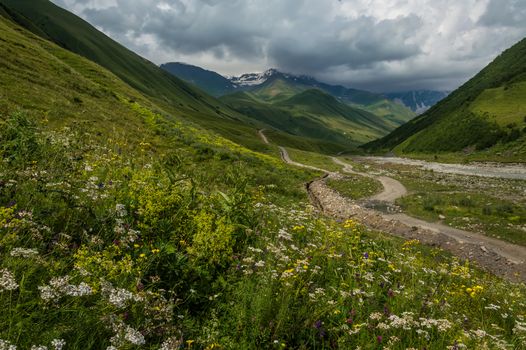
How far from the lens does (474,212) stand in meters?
34.1

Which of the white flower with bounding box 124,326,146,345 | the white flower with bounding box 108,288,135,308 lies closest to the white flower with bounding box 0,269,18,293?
the white flower with bounding box 108,288,135,308

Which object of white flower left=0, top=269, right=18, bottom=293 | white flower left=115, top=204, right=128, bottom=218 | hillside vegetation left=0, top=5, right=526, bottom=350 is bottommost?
hillside vegetation left=0, top=5, right=526, bottom=350

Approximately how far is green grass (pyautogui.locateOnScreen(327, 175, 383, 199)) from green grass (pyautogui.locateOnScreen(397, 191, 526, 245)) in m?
5.25

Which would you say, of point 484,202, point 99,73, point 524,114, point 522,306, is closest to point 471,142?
point 524,114

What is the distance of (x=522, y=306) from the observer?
9.49 m

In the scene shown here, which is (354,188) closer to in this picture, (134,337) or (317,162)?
(317,162)

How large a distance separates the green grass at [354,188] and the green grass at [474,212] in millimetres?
5251

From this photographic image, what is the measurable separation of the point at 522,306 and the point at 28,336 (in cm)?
1153

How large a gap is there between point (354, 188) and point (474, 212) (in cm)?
1689

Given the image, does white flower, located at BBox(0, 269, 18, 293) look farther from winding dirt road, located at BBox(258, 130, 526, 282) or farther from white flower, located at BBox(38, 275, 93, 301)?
winding dirt road, located at BBox(258, 130, 526, 282)

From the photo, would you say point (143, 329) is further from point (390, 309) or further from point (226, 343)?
point (390, 309)

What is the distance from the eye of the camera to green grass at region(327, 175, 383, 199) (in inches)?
1774

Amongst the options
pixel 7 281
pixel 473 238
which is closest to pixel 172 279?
pixel 7 281

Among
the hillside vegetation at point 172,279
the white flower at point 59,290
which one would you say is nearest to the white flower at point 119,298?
the hillside vegetation at point 172,279
